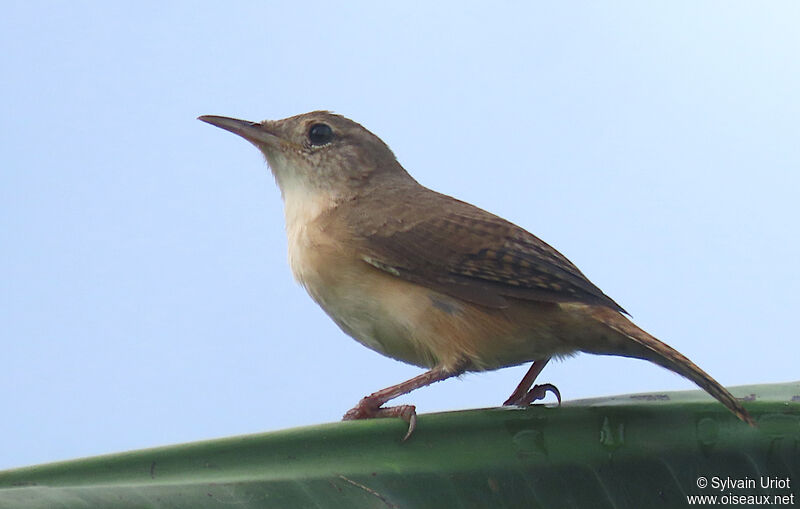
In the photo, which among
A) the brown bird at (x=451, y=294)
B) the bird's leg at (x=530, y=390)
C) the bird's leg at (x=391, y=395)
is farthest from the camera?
the bird's leg at (x=530, y=390)

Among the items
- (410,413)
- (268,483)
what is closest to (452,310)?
(410,413)

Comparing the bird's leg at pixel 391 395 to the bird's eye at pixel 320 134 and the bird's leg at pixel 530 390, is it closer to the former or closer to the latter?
the bird's leg at pixel 530 390

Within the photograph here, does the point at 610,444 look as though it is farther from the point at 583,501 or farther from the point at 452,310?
the point at 452,310

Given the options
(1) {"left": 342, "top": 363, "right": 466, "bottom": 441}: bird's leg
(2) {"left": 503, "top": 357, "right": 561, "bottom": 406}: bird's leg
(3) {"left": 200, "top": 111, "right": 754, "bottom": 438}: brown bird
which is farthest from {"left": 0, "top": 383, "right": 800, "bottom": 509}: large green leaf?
(2) {"left": 503, "top": 357, "right": 561, "bottom": 406}: bird's leg

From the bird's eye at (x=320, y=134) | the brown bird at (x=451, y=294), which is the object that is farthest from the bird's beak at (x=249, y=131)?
the brown bird at (x=451, y=294)

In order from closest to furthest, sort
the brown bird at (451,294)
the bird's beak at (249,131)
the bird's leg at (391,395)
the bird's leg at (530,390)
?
the bird's leg at (391,395) < the brown bird at (451,294) < the bird's leg at (530,390) < the bird's beak at (249,131)

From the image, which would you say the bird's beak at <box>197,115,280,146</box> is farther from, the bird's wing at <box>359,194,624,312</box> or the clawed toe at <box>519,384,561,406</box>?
the clawed toe at <box>519,384,561,406</box>
